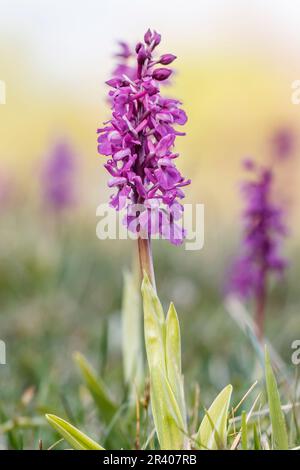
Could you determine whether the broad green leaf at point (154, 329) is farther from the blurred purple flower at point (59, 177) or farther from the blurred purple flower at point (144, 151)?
the blurred purple flower at point (59, 177)

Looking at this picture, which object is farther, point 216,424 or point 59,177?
point 59,177

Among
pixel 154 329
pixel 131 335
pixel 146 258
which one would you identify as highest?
pixel 146 258

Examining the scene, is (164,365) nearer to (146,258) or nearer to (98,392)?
(146,258)

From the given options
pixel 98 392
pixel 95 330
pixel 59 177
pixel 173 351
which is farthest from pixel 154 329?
pixel 59 177

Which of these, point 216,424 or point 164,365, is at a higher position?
point 164,365

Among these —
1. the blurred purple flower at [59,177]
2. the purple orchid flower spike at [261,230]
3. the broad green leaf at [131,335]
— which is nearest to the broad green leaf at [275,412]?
the broad green leaf at [131,335]

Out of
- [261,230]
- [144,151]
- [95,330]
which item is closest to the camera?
[144,151]

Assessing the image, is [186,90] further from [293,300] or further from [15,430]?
[15,430]
